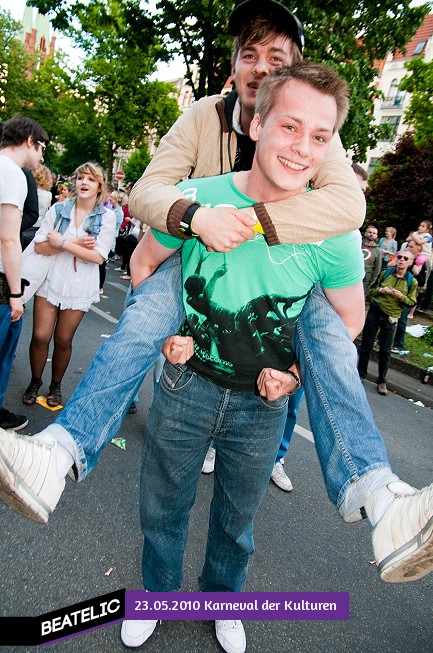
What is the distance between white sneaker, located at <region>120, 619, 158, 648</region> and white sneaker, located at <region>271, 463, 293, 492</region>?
1745 millimetres

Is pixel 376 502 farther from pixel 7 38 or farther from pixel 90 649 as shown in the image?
pixel 7 38

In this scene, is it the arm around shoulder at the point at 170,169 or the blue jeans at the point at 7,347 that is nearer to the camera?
the arm around shoulder at the point at 170,169

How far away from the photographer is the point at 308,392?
1.61 m

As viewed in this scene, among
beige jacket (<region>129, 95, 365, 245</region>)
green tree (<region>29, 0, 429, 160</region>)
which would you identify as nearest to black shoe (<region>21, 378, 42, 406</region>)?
beige jacket (<region>129, 95, 365, 245</region>)

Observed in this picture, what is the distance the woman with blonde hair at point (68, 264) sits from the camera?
157 inches

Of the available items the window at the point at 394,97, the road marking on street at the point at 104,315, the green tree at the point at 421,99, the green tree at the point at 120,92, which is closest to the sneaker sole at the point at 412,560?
the road marking on street at the point at 104,315

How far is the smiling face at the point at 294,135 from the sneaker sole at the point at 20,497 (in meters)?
1.19

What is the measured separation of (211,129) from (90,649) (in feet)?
7.71

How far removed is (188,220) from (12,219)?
1.90 meters

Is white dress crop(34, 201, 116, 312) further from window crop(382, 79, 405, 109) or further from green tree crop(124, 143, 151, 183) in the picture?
green tree crop(124, 143, 151, 183)

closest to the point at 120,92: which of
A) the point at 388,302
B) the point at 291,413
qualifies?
the point at 388,302

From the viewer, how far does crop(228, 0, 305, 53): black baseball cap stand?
6.94ft

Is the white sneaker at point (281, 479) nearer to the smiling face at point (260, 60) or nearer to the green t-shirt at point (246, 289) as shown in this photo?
the green t-shirt at point (246, 289)

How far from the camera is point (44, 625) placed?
1.19m
